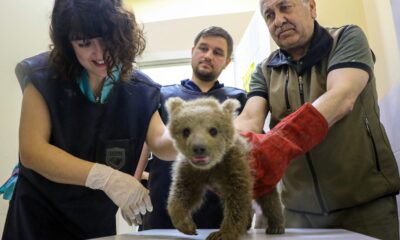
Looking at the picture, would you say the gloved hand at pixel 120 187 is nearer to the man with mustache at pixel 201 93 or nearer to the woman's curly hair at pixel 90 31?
the woman's curly hair at pixel 90 31

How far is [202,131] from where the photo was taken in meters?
0.91

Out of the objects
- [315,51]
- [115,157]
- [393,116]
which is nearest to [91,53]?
[115,157]

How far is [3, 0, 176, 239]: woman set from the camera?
110 centimetres

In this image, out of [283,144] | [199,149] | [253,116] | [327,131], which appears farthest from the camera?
[253,116]

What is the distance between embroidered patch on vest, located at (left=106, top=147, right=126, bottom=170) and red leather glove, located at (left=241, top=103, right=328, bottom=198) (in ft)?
1.61

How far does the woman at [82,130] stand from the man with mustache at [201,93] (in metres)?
0.45

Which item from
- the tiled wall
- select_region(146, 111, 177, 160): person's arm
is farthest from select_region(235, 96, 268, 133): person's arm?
the tiled wall

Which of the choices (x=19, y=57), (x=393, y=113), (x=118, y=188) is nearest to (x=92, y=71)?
(x=118, y=188)

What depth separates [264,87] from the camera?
1452mm

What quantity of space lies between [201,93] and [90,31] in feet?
2.93

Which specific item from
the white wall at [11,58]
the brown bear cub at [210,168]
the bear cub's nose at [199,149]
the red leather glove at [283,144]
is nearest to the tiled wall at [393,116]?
the red leather glove at [283,144]

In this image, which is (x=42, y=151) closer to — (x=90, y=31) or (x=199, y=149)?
(x=90, y=31)

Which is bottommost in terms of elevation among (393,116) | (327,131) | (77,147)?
(393,116)

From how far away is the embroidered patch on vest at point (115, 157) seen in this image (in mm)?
1246
